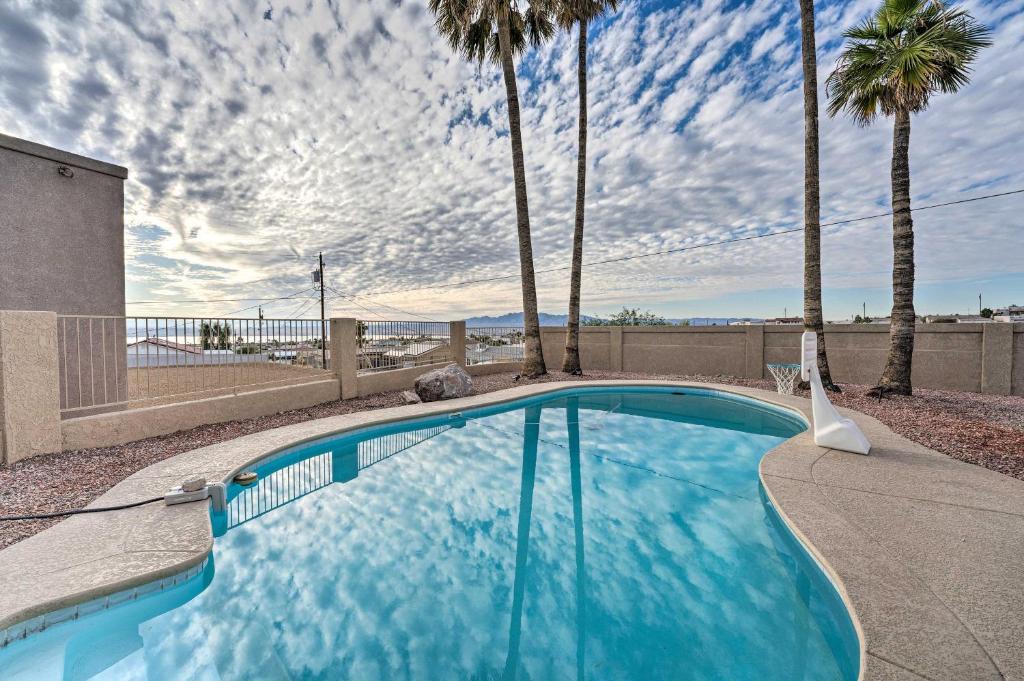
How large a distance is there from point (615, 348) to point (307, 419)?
1002 cm

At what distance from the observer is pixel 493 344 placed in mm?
13805

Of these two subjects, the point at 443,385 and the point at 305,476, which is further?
the point at 443,385

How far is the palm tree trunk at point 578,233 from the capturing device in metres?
11.1

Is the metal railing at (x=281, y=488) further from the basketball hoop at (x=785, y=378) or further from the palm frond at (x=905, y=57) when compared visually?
the palm frond at (x=905, y=57)

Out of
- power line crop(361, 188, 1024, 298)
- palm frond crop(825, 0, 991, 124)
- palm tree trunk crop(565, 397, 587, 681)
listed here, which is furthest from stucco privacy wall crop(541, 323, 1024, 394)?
palm tree trunk crop(565, 397, 587, 681)

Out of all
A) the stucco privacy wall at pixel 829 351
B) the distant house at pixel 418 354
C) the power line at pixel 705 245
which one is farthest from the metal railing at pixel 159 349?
the power line at pixel 705 245

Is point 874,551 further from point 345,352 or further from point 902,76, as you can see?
point 902,76

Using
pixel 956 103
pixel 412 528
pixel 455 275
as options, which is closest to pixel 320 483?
pixel 412 528

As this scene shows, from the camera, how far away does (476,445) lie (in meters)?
6.20

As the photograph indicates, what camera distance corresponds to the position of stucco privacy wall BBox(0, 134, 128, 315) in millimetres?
5613

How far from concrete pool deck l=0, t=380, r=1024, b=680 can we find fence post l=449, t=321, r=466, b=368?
7312mm

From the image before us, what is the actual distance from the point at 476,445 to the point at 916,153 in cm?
1094

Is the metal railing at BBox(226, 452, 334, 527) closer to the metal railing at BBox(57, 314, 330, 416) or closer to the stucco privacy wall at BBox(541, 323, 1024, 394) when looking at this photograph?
the metal railing at BBox(57, 314, 330, 416)

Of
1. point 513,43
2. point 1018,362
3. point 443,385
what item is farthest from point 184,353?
point 1018,362
